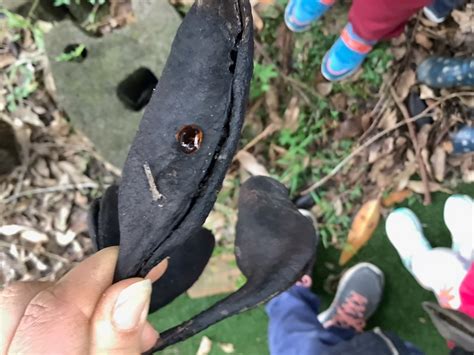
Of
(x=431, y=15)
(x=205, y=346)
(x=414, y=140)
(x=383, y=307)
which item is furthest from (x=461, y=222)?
(x=205, y=346)

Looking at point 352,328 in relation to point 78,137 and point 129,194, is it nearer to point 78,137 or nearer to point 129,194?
point 78,137

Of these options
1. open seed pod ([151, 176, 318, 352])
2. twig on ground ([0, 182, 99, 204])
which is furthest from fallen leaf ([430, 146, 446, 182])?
twig on ground ([0, 182, 99, 204])

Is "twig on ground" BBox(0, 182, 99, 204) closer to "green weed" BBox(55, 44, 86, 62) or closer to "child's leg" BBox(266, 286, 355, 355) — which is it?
"green weed" BBox(55, 44, 86, 62)

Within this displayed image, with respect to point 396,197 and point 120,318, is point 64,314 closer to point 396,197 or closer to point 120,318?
point 120,318

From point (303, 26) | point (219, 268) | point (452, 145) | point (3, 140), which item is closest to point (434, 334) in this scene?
point (452, 145)

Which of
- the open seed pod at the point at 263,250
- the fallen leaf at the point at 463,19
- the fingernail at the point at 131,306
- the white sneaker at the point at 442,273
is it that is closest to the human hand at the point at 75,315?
the fingernail at the point at 131,306
